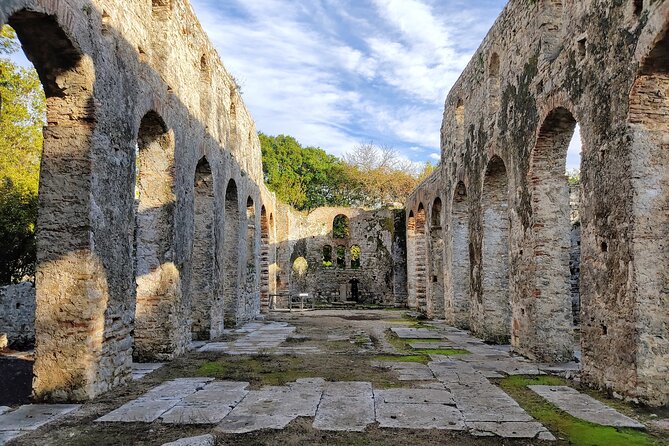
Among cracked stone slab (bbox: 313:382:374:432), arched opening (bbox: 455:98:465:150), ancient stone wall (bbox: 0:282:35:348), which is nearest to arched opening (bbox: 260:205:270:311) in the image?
Result: arched opening (bbox: 455:98:465:150)

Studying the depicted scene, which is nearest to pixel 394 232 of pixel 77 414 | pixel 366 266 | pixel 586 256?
pixel 366 266

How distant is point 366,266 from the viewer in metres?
29.1

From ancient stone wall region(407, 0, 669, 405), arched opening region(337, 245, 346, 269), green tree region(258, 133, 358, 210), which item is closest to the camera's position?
ancient stone wall region(407, 0, 669, 405)

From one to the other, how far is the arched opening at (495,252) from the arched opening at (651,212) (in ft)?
18.9

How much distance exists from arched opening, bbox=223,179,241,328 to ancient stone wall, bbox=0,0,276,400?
402cm

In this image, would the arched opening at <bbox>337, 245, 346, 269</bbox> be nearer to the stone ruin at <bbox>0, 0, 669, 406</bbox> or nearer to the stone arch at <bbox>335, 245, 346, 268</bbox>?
the stone arch at <bbox>335, 245, 346, 268</bbox>

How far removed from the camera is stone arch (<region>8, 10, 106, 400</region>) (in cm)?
627

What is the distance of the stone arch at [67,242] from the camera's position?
6270 mm

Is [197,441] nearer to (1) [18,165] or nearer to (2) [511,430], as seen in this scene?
(2) [511,430]

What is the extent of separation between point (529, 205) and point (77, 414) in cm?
766

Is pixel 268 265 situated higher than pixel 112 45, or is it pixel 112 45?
pixel 112 45

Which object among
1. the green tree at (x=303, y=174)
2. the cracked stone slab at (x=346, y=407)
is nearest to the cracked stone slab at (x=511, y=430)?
the cracked stone slab at (x=346, y=407)

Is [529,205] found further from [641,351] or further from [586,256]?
[641,351]

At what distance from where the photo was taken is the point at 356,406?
6.08 metres
